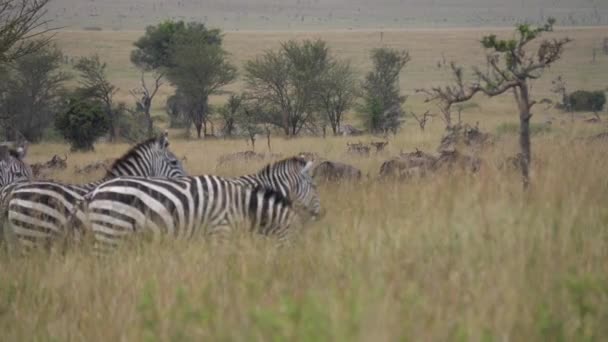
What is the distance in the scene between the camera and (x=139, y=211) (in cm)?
582

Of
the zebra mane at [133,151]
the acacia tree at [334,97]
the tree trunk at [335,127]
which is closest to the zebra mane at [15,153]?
the zebra mane at [133,151]

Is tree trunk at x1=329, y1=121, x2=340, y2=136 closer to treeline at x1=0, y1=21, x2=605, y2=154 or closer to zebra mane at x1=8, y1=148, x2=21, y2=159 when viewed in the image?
treeline at x1=0, y1=21, x2=605, y2=154


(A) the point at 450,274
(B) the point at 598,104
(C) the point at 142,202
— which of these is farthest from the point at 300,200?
(B) the point at 598,104

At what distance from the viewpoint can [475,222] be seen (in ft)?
14.5

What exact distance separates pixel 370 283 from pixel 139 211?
2.80m

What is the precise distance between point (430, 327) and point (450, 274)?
2.02 feet

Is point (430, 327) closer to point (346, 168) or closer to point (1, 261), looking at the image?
point (1, 261)

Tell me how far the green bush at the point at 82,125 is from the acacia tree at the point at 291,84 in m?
8.60

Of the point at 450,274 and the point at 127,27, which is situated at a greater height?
the point at 127,27

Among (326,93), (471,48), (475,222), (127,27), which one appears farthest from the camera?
(127,27)

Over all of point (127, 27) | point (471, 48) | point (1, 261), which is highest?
point (127, 27)

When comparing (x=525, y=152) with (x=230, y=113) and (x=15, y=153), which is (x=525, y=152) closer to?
(x=15, y=153)

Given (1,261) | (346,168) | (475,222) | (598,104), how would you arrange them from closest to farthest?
1. (475,222)
2. (1,261)
3. (346,168)
4. (598,104)

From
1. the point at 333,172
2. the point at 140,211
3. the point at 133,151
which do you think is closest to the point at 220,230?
the point at 140,211
